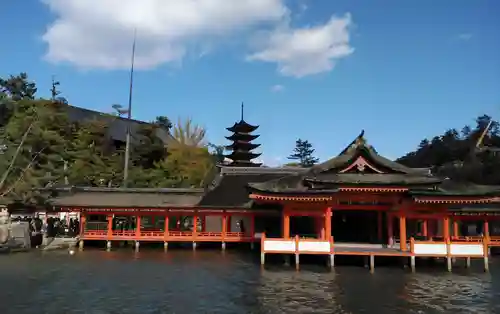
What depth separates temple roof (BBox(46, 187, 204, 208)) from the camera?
3147 centimetres

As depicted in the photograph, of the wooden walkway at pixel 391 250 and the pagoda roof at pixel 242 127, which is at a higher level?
the pagoda roof at pixel 242 127

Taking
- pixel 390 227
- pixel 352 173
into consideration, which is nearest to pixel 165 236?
pixel 352 173

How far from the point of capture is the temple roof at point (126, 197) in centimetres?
3147

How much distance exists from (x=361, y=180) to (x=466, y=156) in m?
46.8

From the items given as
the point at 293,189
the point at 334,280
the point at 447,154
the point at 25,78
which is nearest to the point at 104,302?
A: the point at 334,280

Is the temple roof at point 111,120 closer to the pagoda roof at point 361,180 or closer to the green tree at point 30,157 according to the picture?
the green tree at point 30,157

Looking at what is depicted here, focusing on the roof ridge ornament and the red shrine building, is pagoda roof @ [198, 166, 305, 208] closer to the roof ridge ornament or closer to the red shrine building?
the red shrine building

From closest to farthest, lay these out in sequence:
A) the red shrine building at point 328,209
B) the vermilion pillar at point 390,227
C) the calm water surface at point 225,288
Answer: the calm water surface at point 225,288 < the red shrine building at point 328,209 < the vermilion pillar at point 390,227

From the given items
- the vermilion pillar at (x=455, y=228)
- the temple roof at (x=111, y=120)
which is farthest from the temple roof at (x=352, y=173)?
the temple roof at (x=111, y=120)

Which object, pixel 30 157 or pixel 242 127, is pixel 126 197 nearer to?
pixel 30 157

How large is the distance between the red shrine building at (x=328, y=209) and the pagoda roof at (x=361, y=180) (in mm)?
55

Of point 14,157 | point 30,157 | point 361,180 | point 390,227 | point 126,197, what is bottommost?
point 390,227

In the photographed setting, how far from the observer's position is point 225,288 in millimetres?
18172

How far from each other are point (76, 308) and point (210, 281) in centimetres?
651
